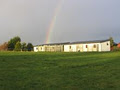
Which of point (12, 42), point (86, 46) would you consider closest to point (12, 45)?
point (12, 42)

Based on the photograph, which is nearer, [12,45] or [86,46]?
[86,46]

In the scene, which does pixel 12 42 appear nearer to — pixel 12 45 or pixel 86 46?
pixel 12 45

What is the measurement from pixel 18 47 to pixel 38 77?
82.2m

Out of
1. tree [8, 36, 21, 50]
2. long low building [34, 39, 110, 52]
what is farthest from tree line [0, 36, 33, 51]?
long low building [34, 39, 110, 52]

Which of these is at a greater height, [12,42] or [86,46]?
[12,42]

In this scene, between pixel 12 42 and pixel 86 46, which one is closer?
pixel 86 46

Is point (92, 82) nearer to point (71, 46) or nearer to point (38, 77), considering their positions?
point (38, 77)

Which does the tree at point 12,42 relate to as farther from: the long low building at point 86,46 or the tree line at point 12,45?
the long low building at point 86,46

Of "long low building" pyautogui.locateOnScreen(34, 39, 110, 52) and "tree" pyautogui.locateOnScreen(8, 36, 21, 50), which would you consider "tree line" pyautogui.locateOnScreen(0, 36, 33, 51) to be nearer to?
"tree" pyautogui.locateOnScreen(8, 36, 21, 50)

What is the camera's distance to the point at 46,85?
512 inches

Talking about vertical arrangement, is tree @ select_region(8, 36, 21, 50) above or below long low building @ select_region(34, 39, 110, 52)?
above

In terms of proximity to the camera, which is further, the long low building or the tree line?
the tree line

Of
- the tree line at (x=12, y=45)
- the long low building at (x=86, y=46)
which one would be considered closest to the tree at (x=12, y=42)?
the tree line at (x=12, y=45)

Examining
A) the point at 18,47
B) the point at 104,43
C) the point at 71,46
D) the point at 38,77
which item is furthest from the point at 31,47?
the point at 38,77
